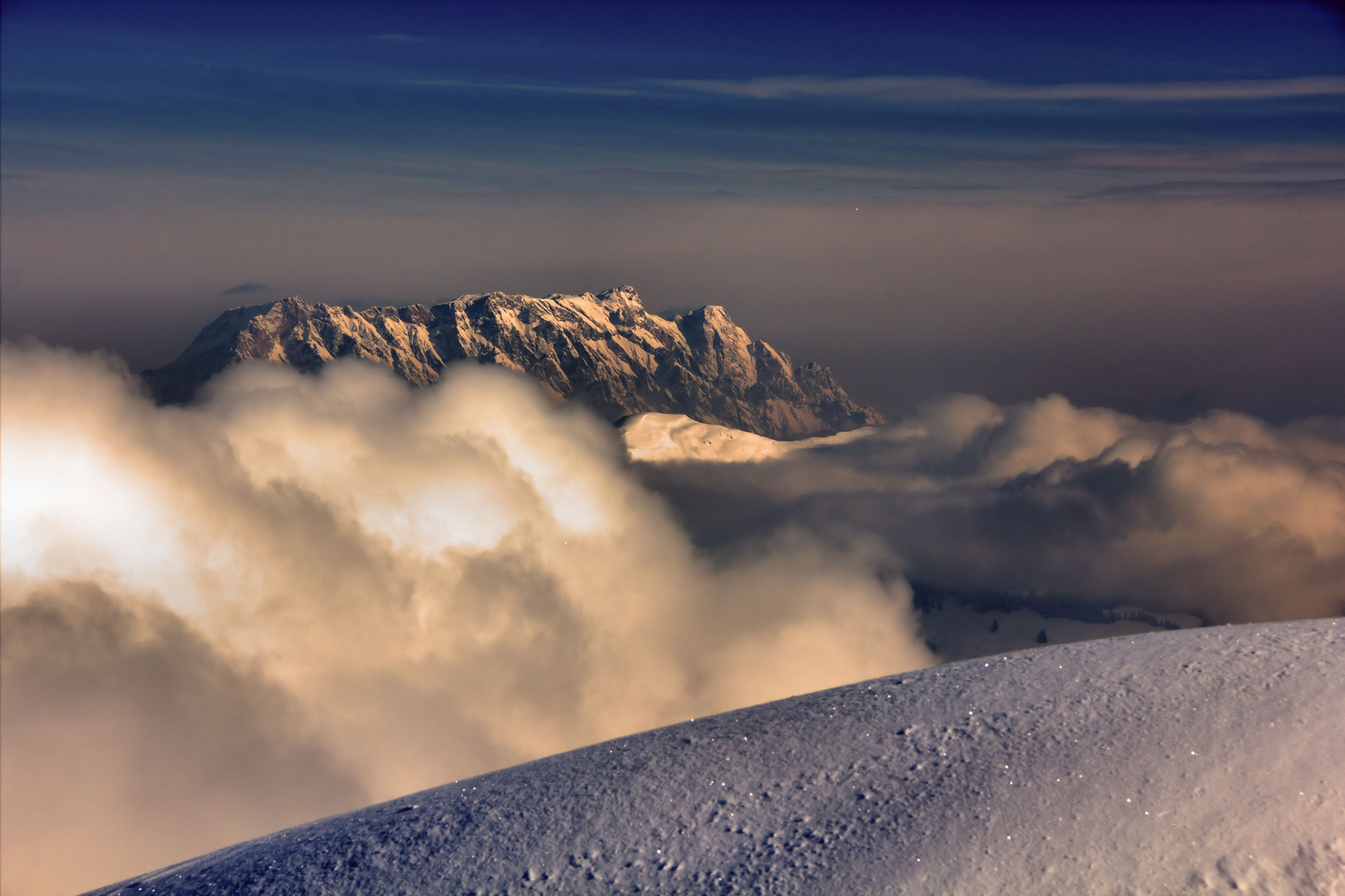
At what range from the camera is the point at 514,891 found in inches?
657

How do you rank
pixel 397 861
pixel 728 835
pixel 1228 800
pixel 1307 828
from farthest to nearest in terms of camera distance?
pixel 397 861
pixel 728 835
pixel 1228 800
pixel 1307 828

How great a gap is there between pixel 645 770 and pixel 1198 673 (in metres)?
15.7

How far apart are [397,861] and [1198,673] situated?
21.8 meters

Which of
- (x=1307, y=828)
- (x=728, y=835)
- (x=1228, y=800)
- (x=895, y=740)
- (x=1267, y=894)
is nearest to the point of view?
(x=1267, y=894)

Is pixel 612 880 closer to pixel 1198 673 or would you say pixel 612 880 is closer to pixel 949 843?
pixel 949 843

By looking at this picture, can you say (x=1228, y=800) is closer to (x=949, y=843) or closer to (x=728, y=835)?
(x=949, y=843)

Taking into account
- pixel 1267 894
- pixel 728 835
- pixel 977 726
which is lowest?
pixel 1267 894

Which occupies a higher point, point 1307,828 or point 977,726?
point 977,726

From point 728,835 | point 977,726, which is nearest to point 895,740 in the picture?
point 977,726

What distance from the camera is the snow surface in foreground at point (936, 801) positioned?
1510 cm

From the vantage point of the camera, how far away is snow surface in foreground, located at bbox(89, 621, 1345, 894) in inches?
595

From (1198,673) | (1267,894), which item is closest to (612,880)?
(1267,894)

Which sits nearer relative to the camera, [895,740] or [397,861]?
[397,861]

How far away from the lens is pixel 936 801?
17.5 m
